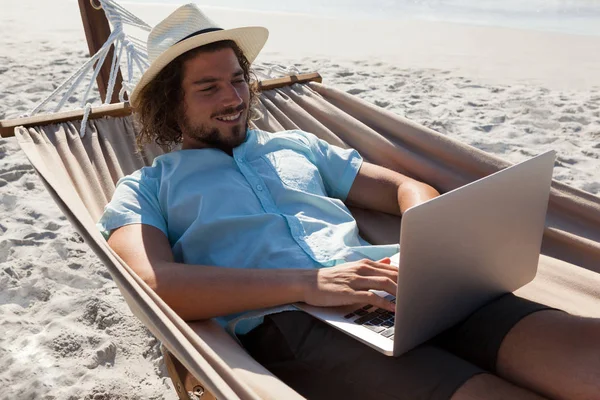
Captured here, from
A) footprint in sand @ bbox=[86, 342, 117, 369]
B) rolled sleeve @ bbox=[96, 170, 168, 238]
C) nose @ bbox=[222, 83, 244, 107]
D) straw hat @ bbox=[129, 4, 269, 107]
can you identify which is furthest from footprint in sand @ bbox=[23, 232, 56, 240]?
nose @ bbox=[222, 83, 244, 107]

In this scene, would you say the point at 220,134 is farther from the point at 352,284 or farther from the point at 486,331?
the point at 486,331

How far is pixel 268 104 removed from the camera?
2359 millimetres

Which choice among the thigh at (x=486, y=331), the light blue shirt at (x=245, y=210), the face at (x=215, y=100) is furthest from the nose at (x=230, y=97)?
the thigh at (x=486, y=331)

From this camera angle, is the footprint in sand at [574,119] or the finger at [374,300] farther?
the footprint in sand at [574,119]

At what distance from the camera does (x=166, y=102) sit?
70.3 inches

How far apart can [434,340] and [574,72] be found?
460 centimetres

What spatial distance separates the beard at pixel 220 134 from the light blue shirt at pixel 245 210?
0.10 feet

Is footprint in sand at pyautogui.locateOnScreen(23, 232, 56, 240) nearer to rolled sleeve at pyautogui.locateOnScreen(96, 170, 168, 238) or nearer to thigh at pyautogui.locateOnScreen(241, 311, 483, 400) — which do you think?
rolled sleeve at pyautogui.locateOnScreen(96, 170, 168, 238)

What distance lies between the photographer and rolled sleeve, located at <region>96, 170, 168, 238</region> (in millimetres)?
1470

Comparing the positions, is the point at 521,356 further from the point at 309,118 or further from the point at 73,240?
the point at 73,240

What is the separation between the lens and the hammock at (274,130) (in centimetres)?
109

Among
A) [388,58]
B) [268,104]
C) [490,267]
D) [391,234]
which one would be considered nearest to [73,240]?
[268,104]

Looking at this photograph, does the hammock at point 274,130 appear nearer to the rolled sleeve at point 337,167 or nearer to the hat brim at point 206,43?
the rolled sleeve at point 337,167

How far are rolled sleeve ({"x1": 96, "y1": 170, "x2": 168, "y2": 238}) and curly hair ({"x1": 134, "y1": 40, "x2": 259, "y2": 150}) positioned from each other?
26cm
